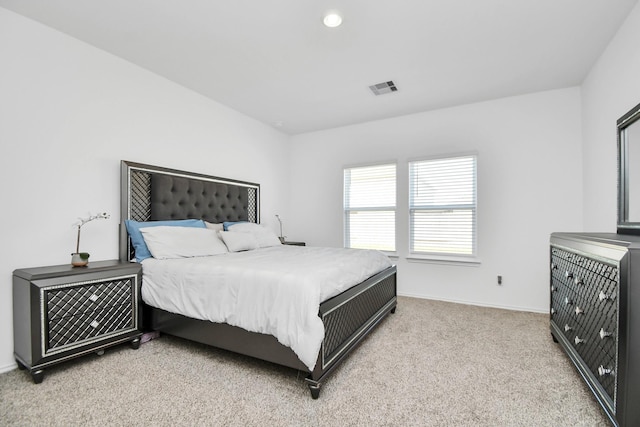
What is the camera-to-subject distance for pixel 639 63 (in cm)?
211

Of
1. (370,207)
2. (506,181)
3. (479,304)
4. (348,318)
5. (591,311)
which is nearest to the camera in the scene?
(591,311)

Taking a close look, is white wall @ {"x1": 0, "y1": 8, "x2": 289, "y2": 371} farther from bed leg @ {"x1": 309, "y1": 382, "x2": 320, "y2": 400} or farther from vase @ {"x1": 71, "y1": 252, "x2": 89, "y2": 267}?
bed leg @ {"x1": 309, "y1": 382, "x2": 320, "y2": 400}

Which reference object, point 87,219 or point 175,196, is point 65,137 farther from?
point 175,196

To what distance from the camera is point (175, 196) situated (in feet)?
10.8

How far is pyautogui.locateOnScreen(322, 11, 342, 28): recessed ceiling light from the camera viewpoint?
2.17 meters

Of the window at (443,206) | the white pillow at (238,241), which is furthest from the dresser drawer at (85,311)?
the window at (443,206)

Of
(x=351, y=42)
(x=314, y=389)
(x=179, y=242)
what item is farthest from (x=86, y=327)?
(x=351, y=42)

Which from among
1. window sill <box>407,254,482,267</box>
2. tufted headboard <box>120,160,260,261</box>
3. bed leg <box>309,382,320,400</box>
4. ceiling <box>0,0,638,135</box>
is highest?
ceiling <box>0,0,638,135</box>

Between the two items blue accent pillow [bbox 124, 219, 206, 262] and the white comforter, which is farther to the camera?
blue accent pillow [bbox 124, 219, 206, 262]

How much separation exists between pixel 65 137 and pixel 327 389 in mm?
2870

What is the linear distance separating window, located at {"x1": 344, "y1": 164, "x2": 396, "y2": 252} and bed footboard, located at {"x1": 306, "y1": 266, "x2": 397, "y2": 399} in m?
1.35

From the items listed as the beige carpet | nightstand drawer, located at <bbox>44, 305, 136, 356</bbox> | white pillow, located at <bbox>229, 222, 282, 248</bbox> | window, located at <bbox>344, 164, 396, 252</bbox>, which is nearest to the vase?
nightstand drawer, located at <bbox>44, 305, 136, 356</bbox>

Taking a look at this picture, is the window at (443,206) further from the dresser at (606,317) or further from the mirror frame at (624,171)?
the dresser at (606,317)

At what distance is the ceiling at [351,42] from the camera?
2.15 meters
